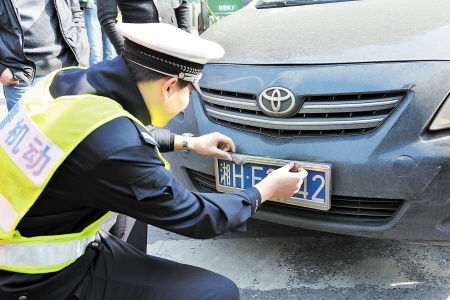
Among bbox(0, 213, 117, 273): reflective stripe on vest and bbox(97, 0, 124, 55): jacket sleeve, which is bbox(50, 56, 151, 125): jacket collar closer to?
bbox(0, 213, 117, 273): reflective stripe on vest

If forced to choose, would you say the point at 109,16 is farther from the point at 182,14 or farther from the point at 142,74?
the point at 142,74

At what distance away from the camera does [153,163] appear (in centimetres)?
134

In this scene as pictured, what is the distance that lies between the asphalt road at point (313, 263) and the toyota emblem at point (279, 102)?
0.79m

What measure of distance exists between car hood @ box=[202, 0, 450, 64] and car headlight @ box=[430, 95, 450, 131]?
0.21 m

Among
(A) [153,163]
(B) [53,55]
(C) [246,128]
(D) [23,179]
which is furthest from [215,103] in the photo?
(B) [53,55]

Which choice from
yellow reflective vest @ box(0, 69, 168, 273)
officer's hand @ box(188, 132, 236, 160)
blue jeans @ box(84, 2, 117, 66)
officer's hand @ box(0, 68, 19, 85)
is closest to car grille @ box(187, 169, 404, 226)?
officer's hand @ box(188, 132, 236, 160)

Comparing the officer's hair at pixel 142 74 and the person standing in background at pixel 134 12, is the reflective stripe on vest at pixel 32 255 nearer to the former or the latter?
the officer's hair at pixel 142 74

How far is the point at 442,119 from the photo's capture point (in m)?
1.80

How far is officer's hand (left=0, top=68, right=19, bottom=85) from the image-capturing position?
2834 mm

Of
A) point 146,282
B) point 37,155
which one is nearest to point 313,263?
point 146,282

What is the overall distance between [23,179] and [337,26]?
165cm

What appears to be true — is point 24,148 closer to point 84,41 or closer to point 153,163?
point 153,163

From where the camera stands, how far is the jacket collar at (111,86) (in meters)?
1.41

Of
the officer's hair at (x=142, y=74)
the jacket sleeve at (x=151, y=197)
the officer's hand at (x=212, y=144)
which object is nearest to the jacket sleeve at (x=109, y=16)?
the officer's hand at (x=212, y=144)
